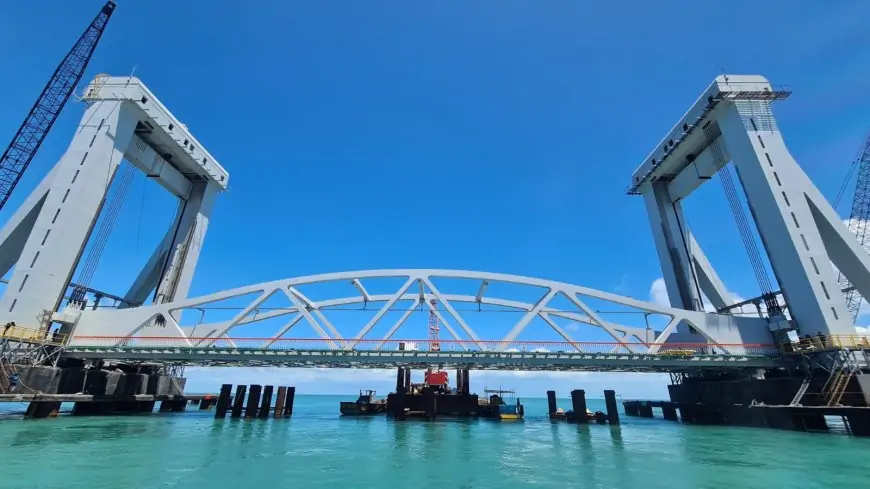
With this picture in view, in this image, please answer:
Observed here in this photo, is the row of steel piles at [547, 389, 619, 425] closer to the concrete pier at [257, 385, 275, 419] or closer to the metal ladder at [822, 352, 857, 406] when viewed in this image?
the metal ladder at [822, 352, 857, 406]

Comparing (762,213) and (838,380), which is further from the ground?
(762,213)

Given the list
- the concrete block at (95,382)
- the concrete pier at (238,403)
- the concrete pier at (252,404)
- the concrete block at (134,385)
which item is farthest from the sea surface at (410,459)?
the concrete pier at (238,403)

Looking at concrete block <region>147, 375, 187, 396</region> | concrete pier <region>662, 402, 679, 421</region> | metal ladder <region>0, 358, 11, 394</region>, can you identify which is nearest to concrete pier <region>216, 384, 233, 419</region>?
concrete block <region>147, 375, 187, 396</region>

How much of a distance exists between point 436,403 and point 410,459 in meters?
24.6

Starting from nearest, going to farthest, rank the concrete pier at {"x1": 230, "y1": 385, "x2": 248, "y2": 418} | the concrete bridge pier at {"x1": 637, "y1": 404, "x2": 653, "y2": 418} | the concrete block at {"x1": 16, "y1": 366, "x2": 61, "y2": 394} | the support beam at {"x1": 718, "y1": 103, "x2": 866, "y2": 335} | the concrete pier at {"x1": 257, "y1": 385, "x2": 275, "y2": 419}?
the concrete block at {"x1": 16, "y1": 366, "x2": 61, "y2": 394} < the support beam at {"x1": 718, "y1": 103, "x2": 866, "y2": 335} < the concrete pier at {"x1": 230, "y1": 385, "x2": 248, "y2": 418} < the concrete pier at {"x1": 257, "y1": 385, "x2": 275, "y2": 419} < the concrete bridge pier at {"x1": 637, "y1": 404, "x2": 653, "y2": 418}

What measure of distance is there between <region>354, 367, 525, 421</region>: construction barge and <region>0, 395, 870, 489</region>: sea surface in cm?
1070

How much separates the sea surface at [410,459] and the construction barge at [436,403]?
10.7 meters

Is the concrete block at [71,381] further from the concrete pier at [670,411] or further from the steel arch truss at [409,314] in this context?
the concrete pier at [670,411]

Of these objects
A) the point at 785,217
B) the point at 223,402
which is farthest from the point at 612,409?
the point at 223,402

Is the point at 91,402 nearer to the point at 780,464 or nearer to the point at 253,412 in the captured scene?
the point at 253,412

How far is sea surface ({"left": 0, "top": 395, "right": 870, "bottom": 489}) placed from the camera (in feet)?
47.3

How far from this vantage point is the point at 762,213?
35.9 meters

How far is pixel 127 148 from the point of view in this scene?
4103 cm

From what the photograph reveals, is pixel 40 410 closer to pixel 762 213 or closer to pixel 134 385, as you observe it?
pixel 134 385
